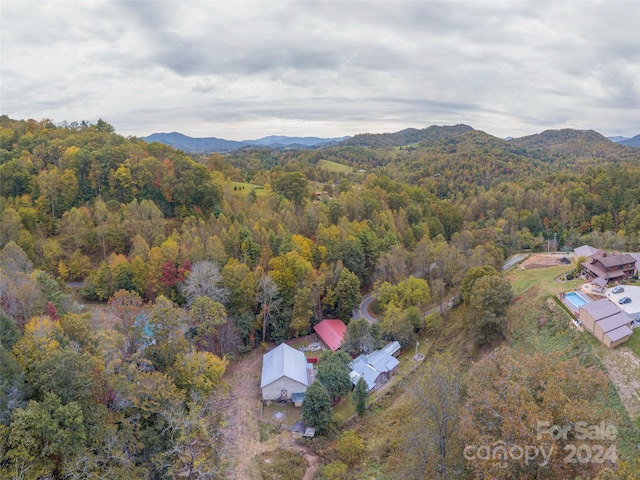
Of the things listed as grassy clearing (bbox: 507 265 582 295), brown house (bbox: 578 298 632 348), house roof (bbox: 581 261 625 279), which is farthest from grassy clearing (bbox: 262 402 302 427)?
house roof (bbox: 581 261 625 279)

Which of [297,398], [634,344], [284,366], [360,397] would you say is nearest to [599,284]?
[634,344]

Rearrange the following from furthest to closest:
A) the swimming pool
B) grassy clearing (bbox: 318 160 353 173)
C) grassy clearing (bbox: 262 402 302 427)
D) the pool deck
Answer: grassy clearing (bbox: 318 160 353 173)
the swimming pool
the pool deck
grassy clearing (bbox: 262 402 302 427)

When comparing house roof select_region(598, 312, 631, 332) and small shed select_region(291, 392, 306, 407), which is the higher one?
house roof select_region(598, 312, 631, 332)

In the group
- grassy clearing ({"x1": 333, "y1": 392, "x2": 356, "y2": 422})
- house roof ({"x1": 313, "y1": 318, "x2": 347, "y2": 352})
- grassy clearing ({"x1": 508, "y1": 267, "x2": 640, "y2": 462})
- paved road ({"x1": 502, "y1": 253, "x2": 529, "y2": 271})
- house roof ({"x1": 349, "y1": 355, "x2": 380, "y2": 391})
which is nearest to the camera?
grassy clearing ({"x1": 508, "y1": 267, "x2": 640, "y2": 462})

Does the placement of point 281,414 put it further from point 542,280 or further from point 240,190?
point 240,190

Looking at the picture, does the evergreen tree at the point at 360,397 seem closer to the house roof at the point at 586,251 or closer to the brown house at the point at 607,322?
the brown house at the point at 607,322

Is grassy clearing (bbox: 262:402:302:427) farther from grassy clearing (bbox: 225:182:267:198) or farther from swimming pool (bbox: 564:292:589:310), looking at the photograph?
grassy clearing (bbox: 225:182:267:198)
